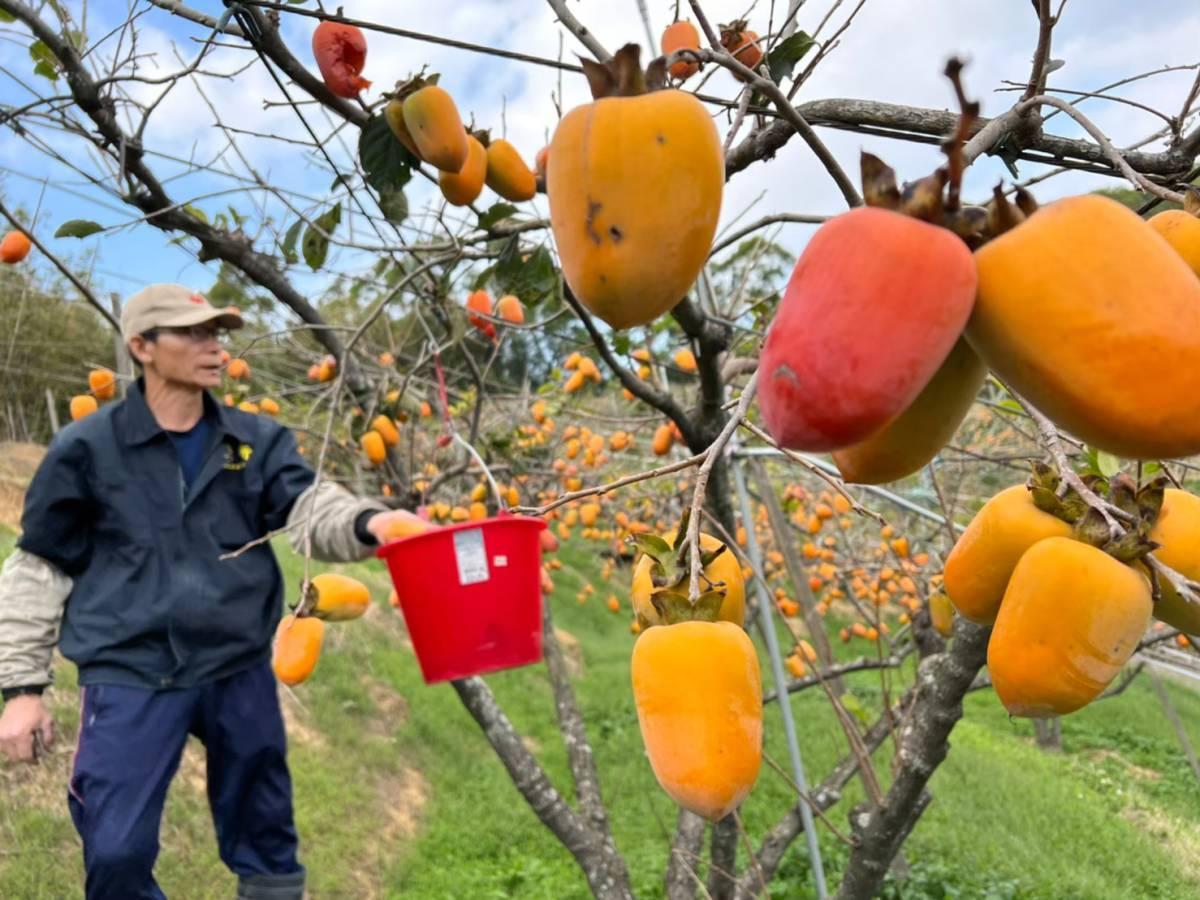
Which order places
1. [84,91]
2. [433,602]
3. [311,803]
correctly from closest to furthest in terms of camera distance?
[84,91] < [433,602] < [311,803]

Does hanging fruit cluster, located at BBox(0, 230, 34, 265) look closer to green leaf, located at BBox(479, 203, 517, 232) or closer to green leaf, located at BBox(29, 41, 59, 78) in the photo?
green leaf, located at BBox(29, 41, 59, 78)

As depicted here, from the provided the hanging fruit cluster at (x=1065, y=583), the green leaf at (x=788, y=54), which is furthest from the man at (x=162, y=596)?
the hanging fruit cluster at (x=1065, y=583)

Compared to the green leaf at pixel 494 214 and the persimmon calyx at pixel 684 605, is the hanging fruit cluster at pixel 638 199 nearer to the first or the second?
the persimmon calyx at pixel 684 605

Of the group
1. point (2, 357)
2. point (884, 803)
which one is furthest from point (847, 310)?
point (2, 357)

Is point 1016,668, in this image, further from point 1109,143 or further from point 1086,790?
point 1086,790

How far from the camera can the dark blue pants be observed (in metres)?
2.03

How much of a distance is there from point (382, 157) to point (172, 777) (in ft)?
5.69

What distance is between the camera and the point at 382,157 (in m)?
1.28

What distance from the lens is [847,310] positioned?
0.46 metres

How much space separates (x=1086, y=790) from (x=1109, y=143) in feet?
19.9

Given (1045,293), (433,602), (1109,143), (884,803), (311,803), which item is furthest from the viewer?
(311,803)

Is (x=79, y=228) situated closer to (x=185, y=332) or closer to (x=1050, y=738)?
(x=185, y=332)

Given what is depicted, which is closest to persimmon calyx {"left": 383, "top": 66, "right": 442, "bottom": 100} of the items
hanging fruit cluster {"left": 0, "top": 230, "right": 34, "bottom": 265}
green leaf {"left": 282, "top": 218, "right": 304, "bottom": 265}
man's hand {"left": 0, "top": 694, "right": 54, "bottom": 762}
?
green leaf {"left": 282, "top": 218, "right": 304, "bottom": 265}

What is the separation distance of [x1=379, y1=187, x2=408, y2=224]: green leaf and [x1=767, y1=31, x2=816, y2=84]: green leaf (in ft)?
1.93
